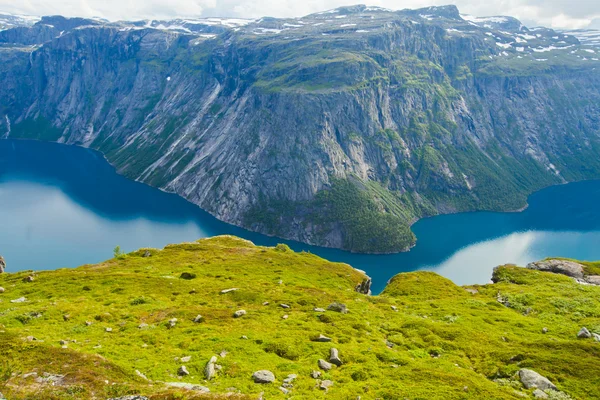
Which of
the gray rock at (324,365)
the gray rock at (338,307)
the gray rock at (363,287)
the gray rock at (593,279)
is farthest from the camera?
the gray rock at (593,279)

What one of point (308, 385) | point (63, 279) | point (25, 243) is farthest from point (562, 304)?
point (25, 243)

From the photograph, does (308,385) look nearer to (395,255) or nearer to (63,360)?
(63,360)

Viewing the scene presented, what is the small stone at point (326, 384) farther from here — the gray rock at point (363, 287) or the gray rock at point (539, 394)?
the gray rock at point (363, 287)

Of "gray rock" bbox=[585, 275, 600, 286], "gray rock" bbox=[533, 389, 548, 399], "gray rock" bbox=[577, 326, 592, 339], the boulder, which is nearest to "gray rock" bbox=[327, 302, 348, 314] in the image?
"gray rock" bbox=[533, 389, 548, 399]

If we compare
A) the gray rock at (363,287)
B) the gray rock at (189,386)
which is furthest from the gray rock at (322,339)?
the gray rock at (363,287)

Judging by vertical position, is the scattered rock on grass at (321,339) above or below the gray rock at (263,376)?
below

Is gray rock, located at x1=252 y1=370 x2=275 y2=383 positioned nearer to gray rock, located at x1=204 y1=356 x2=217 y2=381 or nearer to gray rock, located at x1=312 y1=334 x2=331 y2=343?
gray rock, located at x1=204 y1=356 x2=217 y2=381
